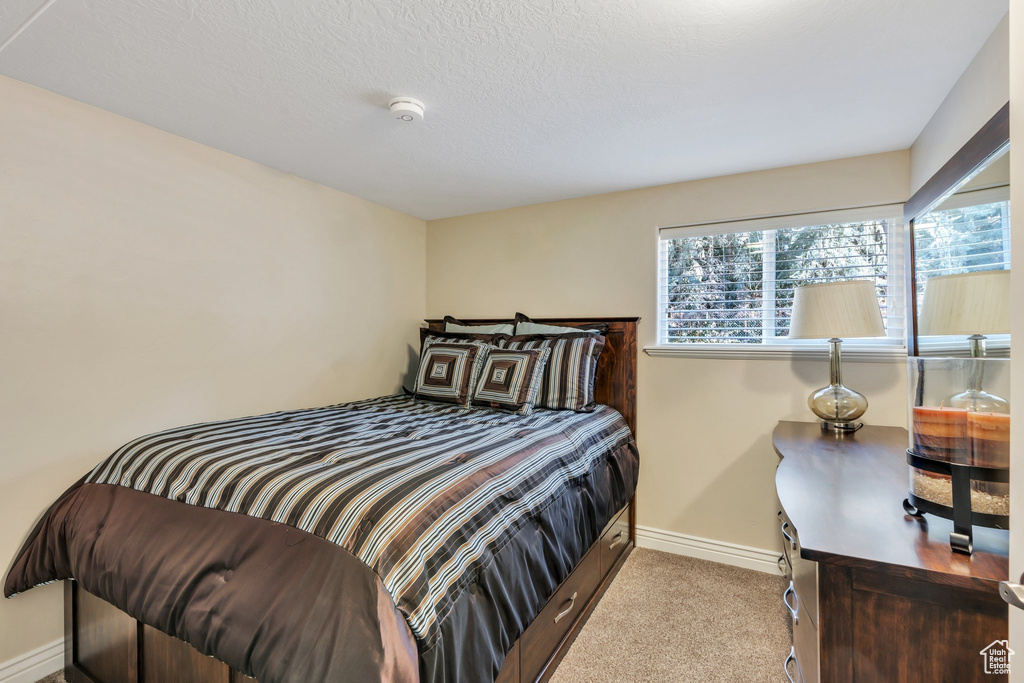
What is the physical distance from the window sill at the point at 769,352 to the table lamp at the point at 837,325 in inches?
5.1

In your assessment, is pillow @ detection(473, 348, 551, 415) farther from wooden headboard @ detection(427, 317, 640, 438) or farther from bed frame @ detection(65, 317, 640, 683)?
bed frame @ detection(65, 317, 640, 683)

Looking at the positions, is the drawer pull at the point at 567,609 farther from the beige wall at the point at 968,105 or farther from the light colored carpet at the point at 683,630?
the beige wall at the point at 968,105

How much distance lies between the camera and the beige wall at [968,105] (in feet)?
4.59

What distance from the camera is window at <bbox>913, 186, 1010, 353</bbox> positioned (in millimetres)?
1246

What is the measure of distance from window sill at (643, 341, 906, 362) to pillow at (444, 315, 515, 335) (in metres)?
0.92

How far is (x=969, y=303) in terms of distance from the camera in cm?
144

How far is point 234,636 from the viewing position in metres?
1.16

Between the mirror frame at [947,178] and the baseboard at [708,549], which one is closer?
the mirror frame at [947,178]

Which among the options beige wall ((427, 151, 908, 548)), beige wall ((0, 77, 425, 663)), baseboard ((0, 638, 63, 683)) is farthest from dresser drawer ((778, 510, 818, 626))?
baseboard ((0, 638, 63, 683))

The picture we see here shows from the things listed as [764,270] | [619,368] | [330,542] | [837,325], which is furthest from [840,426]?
[330,542]

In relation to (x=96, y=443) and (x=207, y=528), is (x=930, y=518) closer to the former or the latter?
(x=207, y=528)

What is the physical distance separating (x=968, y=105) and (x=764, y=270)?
119cm

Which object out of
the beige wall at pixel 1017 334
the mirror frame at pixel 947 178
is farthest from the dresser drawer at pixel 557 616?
the mirror frame at pixel 947 178

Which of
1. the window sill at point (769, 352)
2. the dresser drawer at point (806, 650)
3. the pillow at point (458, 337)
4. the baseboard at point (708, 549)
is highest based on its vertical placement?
the pillow at point (458, 337)
